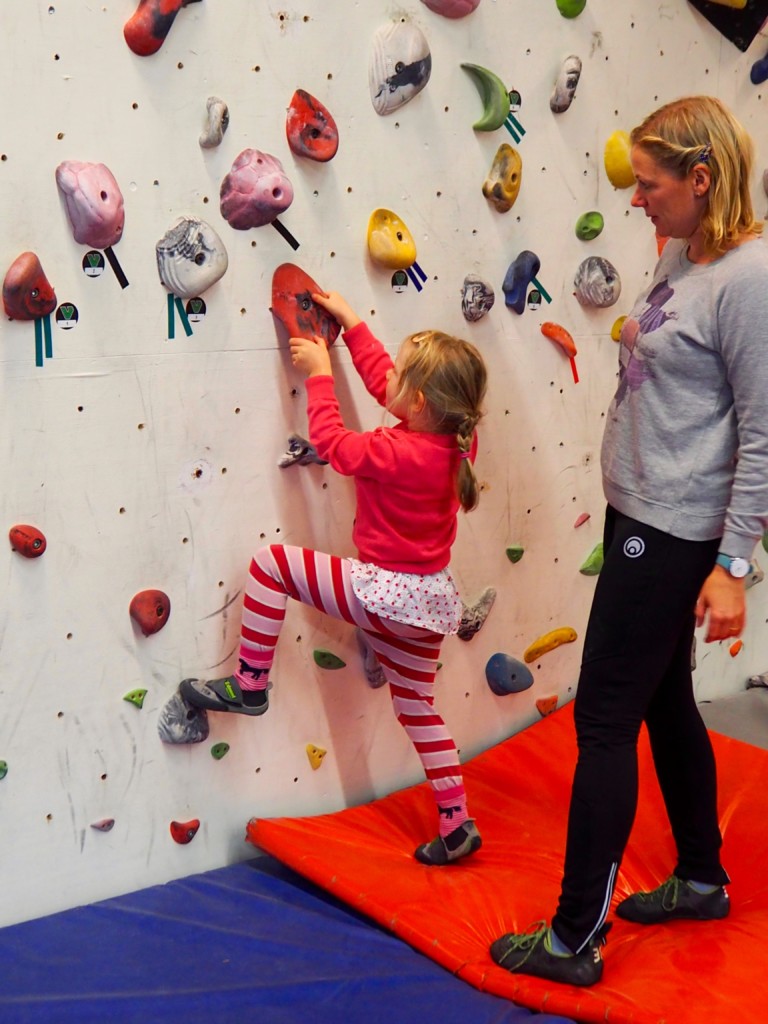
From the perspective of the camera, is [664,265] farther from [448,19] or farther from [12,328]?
[12,328]

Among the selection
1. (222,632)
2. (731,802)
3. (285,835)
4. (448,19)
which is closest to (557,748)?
(731,802)

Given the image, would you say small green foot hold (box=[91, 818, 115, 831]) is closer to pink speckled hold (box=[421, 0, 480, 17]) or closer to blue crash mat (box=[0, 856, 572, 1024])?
blue crash mat (box=[0, 856, 572, 1024])

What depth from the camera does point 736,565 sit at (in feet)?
4.33

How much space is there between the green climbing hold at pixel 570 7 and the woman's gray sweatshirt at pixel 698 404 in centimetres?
75

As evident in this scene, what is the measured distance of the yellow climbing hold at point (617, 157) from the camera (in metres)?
2.12

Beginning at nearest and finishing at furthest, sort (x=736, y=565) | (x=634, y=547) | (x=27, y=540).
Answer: (x=736, y=565) < (x=634, y=547) < (x=27, y=540)

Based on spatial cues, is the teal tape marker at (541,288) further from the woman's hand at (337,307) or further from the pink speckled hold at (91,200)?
the pink speckled hold at (91,200)

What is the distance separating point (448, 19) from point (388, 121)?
0.71ft

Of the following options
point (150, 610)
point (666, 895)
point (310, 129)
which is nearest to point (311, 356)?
point (310, 129)

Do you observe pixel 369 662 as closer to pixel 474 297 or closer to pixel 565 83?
pixel 474 297

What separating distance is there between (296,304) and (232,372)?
0.50 ft

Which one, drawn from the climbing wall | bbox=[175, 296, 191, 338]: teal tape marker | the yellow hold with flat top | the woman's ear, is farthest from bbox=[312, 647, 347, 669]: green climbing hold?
the woman's ear

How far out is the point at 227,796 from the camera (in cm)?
184

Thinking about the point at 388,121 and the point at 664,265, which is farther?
the point at 388,121
